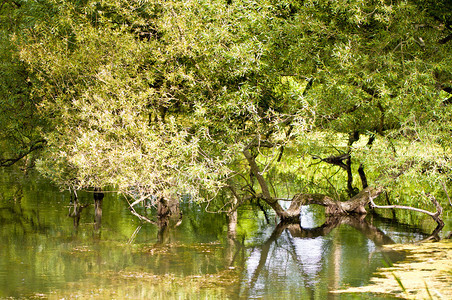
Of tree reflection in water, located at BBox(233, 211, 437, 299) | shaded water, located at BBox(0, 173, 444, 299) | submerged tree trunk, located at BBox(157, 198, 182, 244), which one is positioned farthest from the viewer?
submerged tree trunk, located at BBox(157, 198, 182, 244)

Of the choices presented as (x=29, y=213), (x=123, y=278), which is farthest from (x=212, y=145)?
(x=29, y=213)

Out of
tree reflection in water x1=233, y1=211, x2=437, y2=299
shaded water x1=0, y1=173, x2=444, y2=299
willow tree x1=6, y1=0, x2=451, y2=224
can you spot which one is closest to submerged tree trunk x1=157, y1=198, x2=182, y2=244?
shaded water x1=0, y1=173, x2=444, y2=299

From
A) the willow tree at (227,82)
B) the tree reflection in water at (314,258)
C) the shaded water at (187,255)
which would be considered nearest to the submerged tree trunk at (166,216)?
the shaded water at (187,255)

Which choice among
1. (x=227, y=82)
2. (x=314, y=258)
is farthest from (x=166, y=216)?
(x=314, y=258)

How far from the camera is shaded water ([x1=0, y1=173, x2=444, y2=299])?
11.4m

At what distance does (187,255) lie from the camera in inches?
568

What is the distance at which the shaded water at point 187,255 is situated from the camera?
37.3ft

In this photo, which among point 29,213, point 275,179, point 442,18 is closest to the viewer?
point 442,18

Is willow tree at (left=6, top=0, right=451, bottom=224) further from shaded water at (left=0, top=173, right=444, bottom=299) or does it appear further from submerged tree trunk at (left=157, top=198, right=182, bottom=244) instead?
submerged tree trunk at (left=157, top=198, right=182, bottom=244)

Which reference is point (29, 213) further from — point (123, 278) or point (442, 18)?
point (442, 18)

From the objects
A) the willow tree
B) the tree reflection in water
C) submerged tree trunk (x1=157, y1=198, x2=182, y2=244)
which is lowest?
the tree reflection in water

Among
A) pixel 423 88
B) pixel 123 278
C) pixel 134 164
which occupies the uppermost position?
pixel 423 88

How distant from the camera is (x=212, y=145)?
615 inches

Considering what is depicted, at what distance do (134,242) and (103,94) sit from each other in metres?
4.26
